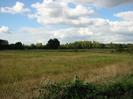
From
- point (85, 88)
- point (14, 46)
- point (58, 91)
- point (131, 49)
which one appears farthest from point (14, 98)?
point (14, 46)

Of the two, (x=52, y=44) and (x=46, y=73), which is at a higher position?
(x=52, y=44)

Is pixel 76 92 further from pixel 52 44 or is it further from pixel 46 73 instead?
pixel 52 44

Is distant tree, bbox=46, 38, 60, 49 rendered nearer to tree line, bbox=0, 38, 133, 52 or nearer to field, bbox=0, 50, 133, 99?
tree line, bbox=0, 38, 133, 52

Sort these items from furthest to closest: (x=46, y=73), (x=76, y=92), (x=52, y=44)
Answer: (x=52, y=44) → (x=46, y=73) → (x=76, y=92)

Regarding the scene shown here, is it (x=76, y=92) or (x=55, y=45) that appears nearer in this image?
(x=76, y=92)

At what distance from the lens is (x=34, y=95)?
428 inches

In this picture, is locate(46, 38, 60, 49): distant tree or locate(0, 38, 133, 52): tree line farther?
locate(46, 38, 60, 49): distant tree

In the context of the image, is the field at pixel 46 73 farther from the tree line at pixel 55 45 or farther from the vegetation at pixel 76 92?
the tree line at pixel 55 45

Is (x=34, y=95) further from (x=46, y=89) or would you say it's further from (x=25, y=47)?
(x=25, y=47)

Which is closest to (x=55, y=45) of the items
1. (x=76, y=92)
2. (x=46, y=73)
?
(x=46, y=73)

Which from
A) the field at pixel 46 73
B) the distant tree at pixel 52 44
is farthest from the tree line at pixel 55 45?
the field at pixel 46 73

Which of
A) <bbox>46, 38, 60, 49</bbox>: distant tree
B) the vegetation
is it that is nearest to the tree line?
<bbox>46, 38, 60, 49</bbox>: distant tree

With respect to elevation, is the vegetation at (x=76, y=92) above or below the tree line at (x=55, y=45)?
below

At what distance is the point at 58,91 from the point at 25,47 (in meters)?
93.4
